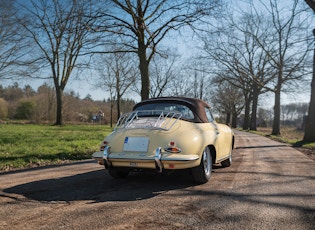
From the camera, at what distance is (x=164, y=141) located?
4562 mm

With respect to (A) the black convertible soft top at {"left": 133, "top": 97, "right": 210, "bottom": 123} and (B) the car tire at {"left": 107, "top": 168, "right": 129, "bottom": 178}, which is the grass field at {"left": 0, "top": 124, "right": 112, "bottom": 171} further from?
(A) the black convertible soft top at {"left": 133, "top": 97, "right": 210, "bottom": 123}

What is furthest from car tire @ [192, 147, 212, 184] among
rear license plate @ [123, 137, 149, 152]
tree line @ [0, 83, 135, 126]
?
tree line @ [0, 83, 135, 126]

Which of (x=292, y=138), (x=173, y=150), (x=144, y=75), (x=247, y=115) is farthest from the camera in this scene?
(x=247, y=115)

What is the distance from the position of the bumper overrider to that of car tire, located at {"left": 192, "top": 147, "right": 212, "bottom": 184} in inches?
11.3

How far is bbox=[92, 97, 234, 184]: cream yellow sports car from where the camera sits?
4492 mm

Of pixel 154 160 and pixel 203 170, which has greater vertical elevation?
pixel 154 160

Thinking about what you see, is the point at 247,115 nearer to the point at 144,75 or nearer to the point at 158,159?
the point at 144,75

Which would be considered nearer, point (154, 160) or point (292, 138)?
point (154, 160)

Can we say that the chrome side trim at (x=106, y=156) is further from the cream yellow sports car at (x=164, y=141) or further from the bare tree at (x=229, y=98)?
the bare tree at (x=229, y=98)

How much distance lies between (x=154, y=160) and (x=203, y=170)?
1.05 metres

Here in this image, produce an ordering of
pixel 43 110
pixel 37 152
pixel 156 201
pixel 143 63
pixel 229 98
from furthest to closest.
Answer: pixel 229 98, pixel 43 110, pixel 143 63, pixel 37 152, pixel 156 201

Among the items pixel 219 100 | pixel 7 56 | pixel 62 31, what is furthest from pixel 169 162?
pixel 219 100

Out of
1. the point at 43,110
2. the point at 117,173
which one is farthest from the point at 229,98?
the point at 117,173

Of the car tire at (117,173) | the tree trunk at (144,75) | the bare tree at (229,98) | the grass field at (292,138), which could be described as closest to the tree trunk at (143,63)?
the tree trunk at (144,75)
